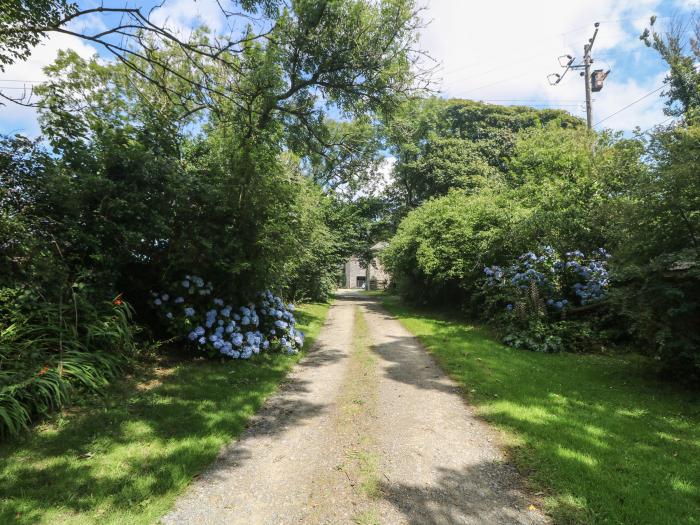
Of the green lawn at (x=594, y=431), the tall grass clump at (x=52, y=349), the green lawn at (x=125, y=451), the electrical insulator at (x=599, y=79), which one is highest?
the electrical insulator at (x=599, y=79)

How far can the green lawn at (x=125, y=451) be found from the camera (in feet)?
8.85

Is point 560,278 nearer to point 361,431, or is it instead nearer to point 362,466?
point 361,431

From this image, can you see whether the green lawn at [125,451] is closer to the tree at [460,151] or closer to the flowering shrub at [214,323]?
the flowering shrub at [214,323]

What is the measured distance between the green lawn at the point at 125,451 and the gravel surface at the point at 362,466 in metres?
0.22

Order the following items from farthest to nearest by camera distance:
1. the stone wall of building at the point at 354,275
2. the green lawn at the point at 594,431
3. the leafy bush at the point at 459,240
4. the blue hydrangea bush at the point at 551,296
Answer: the stone wall of building at the point at 354,275
the leafy bush at the point at 459,240
the blue hydrangea bush at the point at 551,296
the green lawn at the point at 594,431

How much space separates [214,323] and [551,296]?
8.02 m

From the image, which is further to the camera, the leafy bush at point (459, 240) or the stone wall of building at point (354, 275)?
the stone wall of building at point (354, 275)

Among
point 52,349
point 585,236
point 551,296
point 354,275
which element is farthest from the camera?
point 354,275

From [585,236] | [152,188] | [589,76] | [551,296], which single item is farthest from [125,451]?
[589,76]

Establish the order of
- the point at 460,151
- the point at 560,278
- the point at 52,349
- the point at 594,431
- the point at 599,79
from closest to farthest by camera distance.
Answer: the point at 594,431, the point at 52,349, the point at 560,278, the point at 599,79, the point at 460,151

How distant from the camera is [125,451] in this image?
11.4 ft

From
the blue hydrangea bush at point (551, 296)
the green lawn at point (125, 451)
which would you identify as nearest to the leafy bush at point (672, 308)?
the blue hydrangea bush at point (551, 296)

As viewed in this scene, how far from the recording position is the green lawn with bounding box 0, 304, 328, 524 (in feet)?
8.85

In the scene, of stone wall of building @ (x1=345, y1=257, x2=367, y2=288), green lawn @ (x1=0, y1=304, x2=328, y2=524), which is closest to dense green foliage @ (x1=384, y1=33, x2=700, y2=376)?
green lawn @ (x1=0, y1=304, x2=328, y2=524)
